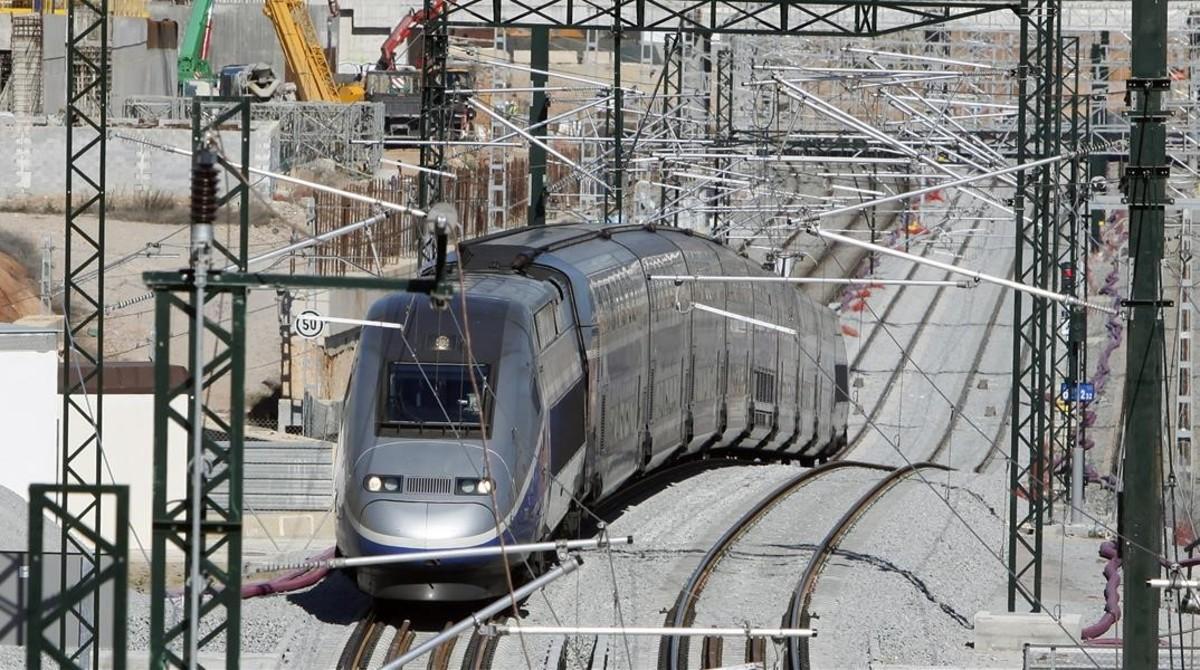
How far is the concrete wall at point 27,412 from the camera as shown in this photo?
28234 mm

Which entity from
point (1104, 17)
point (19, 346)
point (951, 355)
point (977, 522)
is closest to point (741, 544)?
point (977, 522)

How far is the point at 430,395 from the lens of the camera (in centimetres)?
1969

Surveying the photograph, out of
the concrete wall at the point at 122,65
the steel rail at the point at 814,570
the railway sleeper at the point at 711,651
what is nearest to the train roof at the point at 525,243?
the steel rail at the point at 814,570

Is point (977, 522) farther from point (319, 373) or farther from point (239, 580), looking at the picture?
point (239, 580)

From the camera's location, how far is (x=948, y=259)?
75.6 metres

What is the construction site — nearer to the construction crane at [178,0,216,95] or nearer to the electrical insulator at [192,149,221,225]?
the electrical insulator at [192,149,221,225]

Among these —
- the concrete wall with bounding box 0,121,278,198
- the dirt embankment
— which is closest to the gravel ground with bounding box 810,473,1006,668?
the dirt embankment

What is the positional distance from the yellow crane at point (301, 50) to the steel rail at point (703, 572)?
37.4m

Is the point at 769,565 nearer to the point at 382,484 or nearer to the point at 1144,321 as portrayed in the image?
the point at 382,484

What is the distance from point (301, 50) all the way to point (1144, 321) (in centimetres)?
5582

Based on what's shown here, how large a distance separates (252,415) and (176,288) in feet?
109

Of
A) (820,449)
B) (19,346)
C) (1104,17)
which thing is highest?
(1104,17)

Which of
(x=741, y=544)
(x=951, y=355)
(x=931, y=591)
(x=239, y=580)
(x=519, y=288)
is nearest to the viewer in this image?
(x=239, y=580)

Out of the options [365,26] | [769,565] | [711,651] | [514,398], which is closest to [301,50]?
[365,26]
